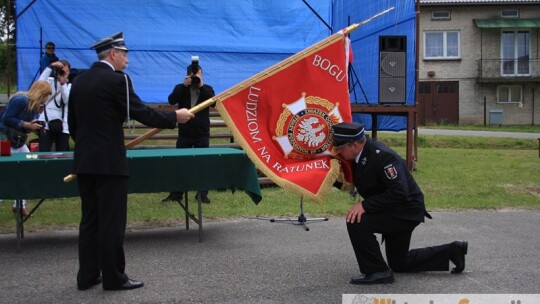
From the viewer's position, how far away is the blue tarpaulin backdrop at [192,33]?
1298 cm

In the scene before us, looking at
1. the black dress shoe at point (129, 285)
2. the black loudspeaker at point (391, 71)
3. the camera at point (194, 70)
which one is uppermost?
the black loudspeaker at point (391, 71)

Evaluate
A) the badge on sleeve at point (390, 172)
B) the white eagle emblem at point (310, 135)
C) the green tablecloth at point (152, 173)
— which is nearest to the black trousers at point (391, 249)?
the badge on sleeve at point (390, 172)

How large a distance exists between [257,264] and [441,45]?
33.3 metres

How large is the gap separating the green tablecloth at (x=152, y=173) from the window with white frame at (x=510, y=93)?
33338 millimetres

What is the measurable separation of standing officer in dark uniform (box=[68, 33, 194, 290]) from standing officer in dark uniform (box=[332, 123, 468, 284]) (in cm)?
158

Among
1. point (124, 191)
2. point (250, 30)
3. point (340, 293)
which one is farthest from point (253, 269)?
point (250, 30)

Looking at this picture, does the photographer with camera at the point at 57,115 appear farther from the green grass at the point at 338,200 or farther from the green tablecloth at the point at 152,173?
the green tablecloth at the point at 152,173

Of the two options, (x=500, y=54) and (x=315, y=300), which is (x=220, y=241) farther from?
(x=500, y=54)

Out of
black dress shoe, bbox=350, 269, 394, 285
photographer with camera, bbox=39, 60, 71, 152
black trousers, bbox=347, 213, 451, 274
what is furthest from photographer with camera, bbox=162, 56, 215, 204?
black dress shoe, bbox=350, 269, 394, 285

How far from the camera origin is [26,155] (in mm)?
6562

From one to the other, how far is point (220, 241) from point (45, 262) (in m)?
1.81

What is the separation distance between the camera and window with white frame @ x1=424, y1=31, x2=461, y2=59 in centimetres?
3653

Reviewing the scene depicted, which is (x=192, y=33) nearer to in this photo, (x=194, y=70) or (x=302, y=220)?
(x=194, y=70)

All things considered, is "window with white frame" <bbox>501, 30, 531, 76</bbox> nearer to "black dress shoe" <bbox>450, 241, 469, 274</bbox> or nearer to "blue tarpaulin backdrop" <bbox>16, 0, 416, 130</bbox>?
"blue tarpaulin backdrop" <bbox>16, 0, 416, 130</bbox>
